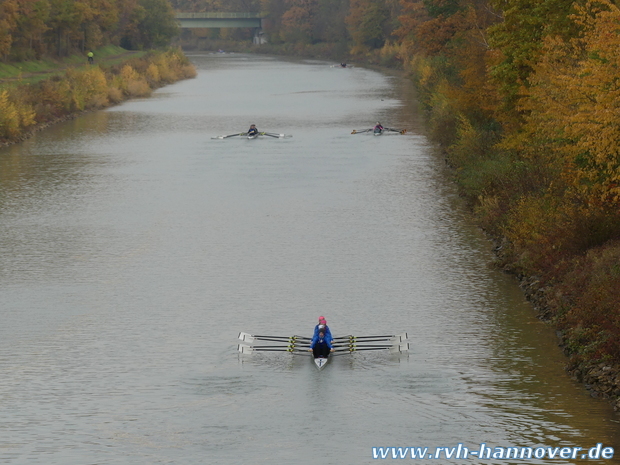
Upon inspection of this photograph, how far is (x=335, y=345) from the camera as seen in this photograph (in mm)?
27000

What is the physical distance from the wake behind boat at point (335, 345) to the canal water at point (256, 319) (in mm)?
248

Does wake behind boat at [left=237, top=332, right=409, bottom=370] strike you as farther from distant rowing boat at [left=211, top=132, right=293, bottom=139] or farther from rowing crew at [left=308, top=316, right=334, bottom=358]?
distant rowing boat at [left=211, top=132, right=293, bottom=139]

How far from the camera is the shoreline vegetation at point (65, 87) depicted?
73.3 meters

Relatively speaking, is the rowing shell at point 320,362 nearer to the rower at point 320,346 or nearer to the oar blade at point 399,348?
the rower at point 320,346

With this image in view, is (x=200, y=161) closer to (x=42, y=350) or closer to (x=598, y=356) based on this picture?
(x=42, y=350)

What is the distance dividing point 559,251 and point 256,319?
10159 millimetres

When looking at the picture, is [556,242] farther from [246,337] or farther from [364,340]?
[246,337]

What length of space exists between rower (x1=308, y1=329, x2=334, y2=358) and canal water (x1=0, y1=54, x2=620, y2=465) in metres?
0.46

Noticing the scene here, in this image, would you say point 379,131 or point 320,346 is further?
point 379,131

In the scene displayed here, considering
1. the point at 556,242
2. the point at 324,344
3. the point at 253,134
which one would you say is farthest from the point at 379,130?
the point at 324,344

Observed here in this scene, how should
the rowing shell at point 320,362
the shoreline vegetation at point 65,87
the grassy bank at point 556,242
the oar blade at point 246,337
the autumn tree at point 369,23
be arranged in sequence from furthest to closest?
1. the autumn tree at point 369,23
2. the shoreline vegetation at point 65,87
3. the oar blade at point 246,337
4. the rowing shell at point 320,362
5. the grassy bank at point 556,242

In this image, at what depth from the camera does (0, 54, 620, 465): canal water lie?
Result: 2194cm

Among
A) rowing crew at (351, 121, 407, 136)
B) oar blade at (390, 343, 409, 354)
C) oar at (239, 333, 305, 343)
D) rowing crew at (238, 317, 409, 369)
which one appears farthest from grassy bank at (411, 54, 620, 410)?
rowing crew at (351, 121, 407, 136)

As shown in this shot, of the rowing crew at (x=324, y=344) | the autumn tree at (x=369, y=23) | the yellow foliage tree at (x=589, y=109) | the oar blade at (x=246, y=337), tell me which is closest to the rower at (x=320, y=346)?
the rowing crew at (x=324, y=344)
